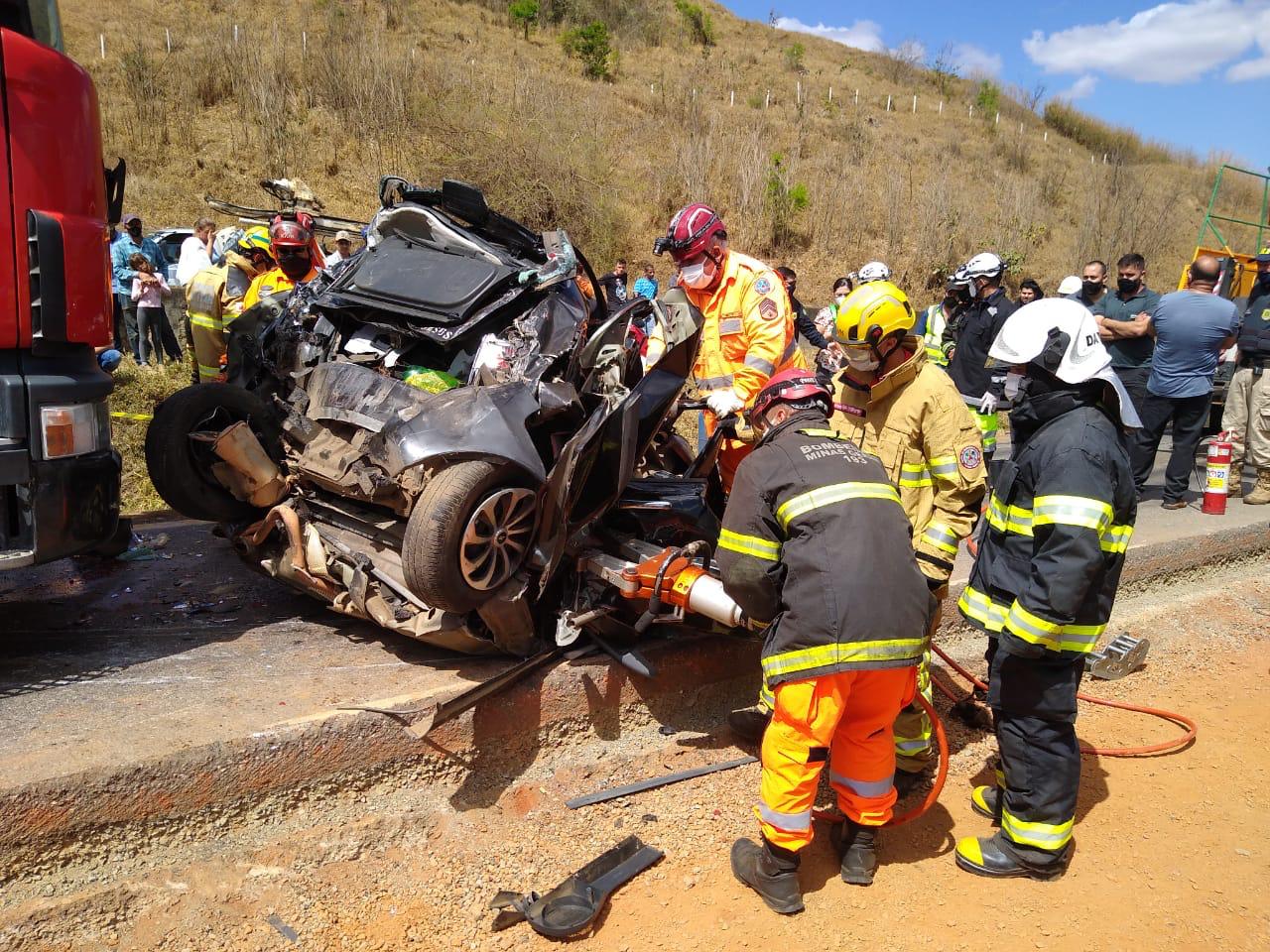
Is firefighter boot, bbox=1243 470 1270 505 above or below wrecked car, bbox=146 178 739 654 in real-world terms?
below

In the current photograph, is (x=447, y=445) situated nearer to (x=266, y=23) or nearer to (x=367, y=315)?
(x=367, y=315)

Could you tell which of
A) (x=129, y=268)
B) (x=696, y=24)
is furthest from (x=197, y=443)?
(x=696, y=24)

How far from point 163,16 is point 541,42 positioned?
1037 cm

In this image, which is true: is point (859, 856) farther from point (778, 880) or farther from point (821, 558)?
point (821, 558)

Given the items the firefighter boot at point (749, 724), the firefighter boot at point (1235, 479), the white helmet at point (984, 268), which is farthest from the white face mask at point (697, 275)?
the firefighter boot at point (1235, 479)

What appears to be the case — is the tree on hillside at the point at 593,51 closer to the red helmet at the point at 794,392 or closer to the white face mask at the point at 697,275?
the white face mask at the point at 697,275

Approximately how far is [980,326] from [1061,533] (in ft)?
13.6

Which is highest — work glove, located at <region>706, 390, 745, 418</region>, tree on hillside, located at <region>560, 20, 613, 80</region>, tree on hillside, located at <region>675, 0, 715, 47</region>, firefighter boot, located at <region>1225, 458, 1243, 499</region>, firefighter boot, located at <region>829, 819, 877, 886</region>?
tree on hillside, located at <region>675, 0, 715, 47</region>

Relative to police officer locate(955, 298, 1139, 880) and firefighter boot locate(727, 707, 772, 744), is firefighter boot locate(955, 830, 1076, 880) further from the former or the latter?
firefighter boot locate(727, 707, 772, 744)

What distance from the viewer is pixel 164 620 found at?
3973mm

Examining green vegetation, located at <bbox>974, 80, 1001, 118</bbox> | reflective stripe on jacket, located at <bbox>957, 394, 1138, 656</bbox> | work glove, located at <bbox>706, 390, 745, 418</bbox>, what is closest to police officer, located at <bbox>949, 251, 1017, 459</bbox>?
work glove, located at <bbox>706, 390, 745, 418</bbox>

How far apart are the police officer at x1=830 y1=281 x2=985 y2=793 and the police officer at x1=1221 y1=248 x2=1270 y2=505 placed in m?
5.38

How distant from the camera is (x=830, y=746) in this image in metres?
2.88

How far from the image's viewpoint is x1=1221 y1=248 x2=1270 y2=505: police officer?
23.1 ft
